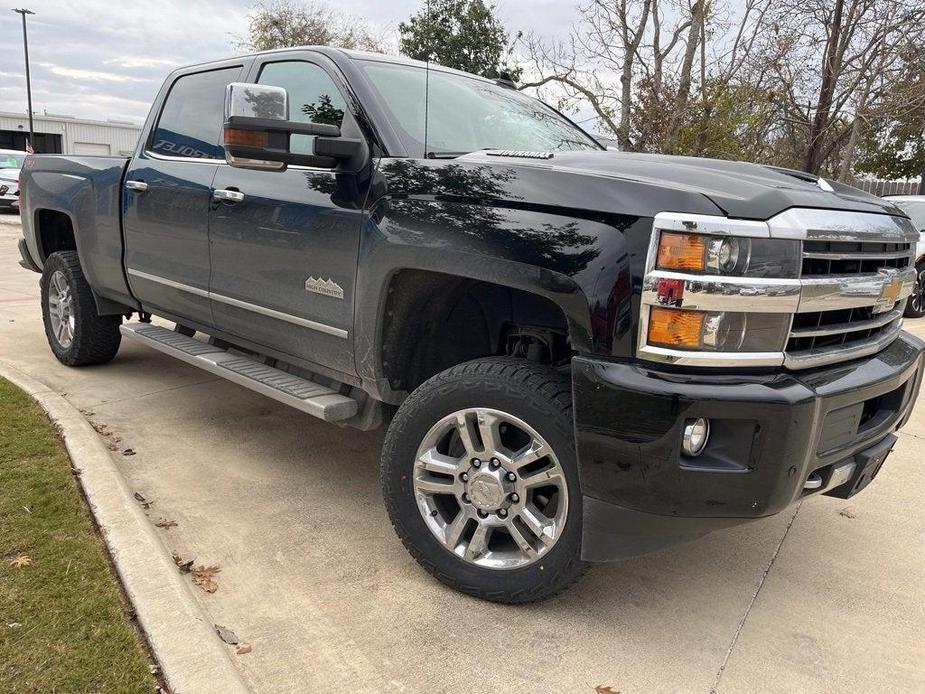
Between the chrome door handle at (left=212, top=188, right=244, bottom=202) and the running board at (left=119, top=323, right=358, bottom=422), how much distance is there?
0.79m

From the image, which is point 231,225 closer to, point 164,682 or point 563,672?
point 164,682

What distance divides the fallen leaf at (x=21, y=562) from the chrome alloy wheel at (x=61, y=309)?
2841 millimetres

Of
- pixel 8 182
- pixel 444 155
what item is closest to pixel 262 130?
pixel 444 155

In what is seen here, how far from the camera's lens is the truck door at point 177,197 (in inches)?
153

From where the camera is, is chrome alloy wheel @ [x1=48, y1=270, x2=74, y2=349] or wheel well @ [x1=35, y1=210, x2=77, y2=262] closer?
chrome alloy wheel @ [x1=48, y1=270, x2=74, y2=349]

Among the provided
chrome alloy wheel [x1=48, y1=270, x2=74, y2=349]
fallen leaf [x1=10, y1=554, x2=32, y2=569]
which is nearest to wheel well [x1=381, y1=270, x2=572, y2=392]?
fallen leaf [x1=10, y1=554, x2=32, y2=569]

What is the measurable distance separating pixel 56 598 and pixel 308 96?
7.41ft

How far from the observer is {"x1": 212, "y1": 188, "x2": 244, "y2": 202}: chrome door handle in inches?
138

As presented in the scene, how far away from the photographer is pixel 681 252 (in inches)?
83.9

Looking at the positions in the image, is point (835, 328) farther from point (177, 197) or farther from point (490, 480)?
point (177, 197)

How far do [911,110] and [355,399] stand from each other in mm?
13063

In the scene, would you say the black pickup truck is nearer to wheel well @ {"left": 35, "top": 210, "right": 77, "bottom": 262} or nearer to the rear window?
the rear window

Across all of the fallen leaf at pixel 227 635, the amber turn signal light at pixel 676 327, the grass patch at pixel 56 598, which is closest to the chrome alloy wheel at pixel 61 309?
the grass patch at pixel 56 598

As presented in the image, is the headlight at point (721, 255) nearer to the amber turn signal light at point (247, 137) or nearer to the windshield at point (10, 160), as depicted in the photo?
the amber turn signal light at point (247, 137)
